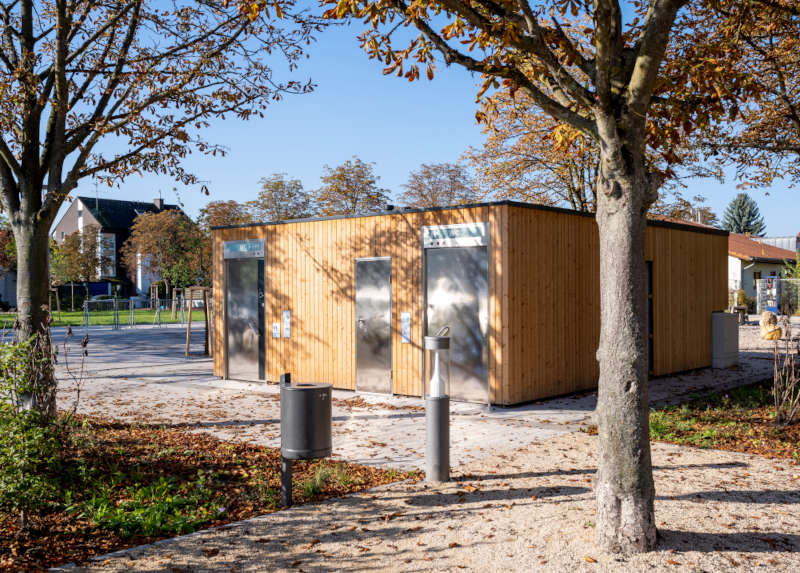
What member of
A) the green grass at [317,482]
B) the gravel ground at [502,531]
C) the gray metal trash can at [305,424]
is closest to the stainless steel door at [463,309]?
the gravel ground at [502,531]

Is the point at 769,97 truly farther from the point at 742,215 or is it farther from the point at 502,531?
the point at 742,215

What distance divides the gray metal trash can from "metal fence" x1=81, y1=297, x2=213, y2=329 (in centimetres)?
2897

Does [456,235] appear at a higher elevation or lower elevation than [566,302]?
higher

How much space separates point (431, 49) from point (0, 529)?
4.87 m

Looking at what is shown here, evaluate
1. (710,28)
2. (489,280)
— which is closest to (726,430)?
(489,280)

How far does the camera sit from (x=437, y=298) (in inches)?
451

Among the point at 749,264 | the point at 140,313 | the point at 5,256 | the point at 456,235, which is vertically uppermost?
the point at 5,256

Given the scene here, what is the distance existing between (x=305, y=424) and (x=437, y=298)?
5987mm

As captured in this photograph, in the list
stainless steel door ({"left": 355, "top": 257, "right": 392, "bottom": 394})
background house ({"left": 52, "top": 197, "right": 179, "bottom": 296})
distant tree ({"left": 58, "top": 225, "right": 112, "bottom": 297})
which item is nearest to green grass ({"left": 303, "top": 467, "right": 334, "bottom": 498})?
stainless steel door ({"left": 355, "top": 257, "right": 392, "bottom": 394})

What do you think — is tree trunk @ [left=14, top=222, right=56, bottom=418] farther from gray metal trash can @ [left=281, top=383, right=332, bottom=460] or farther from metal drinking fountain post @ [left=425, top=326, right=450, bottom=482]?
metal drinking fountain post @ [left=425, top=326, right=450, bottom=482]

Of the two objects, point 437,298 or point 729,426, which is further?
point 437,298

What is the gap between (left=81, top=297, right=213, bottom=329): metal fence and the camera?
117 ft

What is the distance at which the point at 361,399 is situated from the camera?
1170 cm

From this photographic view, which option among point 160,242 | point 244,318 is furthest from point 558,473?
point 160,242
